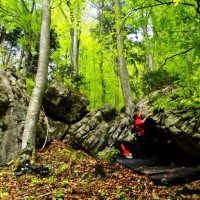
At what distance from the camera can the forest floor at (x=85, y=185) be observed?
6.64 metres

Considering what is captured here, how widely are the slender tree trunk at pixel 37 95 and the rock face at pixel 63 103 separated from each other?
3.93 meters

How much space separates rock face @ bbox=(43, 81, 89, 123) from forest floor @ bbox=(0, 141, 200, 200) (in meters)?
4.91

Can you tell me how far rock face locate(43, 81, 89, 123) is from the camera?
14586 mm

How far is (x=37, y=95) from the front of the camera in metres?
10.3

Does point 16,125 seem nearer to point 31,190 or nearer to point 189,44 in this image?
point 31,190

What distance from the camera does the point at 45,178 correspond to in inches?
316

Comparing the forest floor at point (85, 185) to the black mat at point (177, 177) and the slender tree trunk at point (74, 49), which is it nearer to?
the black mat at point (177, 177)

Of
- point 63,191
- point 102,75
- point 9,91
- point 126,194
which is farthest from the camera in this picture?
point 102,75

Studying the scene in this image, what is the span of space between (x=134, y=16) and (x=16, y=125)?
6.65 m

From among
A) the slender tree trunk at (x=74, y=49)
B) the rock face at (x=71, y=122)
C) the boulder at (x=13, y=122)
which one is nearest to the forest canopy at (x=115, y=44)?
the slender tree trunk at (x=74, y=49)

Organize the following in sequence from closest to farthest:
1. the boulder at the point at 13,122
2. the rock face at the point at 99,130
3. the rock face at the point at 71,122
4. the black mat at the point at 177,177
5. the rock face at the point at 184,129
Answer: the black mat at the point at 177,177 < the rock face at the point at 184,129 < the rock face at the point at 71,122 < the boulder at the point at 13,122 < the rock face at the point at 99,130

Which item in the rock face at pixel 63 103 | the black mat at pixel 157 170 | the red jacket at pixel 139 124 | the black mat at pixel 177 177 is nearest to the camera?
the black mat at pixel 177 177

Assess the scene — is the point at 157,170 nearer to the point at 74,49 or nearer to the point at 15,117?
the point at 15,117

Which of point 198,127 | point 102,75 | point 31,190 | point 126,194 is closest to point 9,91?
point 31,190
